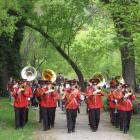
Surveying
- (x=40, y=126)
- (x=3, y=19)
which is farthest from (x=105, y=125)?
(x=3, y=19)

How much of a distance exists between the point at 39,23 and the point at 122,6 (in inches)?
464

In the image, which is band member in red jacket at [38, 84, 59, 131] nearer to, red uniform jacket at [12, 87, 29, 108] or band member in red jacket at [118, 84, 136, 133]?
red uniform jacket at [12, 87, 29, 108]

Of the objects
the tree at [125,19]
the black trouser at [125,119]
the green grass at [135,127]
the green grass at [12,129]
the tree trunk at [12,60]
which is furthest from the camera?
the tree trunk at [12,60]

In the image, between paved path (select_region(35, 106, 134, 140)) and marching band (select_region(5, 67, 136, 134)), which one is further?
marching band (select_region(5, 67, 136, 134))

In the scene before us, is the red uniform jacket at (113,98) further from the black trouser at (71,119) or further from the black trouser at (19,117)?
the black trouser at (19,117)

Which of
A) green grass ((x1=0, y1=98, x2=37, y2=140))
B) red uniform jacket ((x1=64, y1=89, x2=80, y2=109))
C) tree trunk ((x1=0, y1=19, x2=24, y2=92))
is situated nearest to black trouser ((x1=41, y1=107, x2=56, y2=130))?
green grass ((x1=0, y1=98, x2=37, y2=140))

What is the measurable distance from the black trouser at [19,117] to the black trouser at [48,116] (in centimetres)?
83

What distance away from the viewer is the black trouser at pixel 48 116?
813 inches

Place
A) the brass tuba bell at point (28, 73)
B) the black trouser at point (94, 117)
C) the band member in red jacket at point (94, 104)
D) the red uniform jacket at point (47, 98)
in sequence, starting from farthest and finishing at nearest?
the brass tuba bell at point (28, 73) < the red uniform jacket at point (47, 98) < the black trouser at point (94, 117) < the band member in red jacket at point (94, 104)

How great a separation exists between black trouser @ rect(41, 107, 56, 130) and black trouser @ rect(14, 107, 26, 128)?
828mm

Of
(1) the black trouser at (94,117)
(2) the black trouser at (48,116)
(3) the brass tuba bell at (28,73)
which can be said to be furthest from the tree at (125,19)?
(3) the brass tuba bell at (28,73)

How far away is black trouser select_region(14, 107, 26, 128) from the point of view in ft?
67.9

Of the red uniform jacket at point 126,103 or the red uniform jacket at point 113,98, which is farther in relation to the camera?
the red uniform jacket at point 113,98

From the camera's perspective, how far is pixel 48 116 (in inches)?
833
